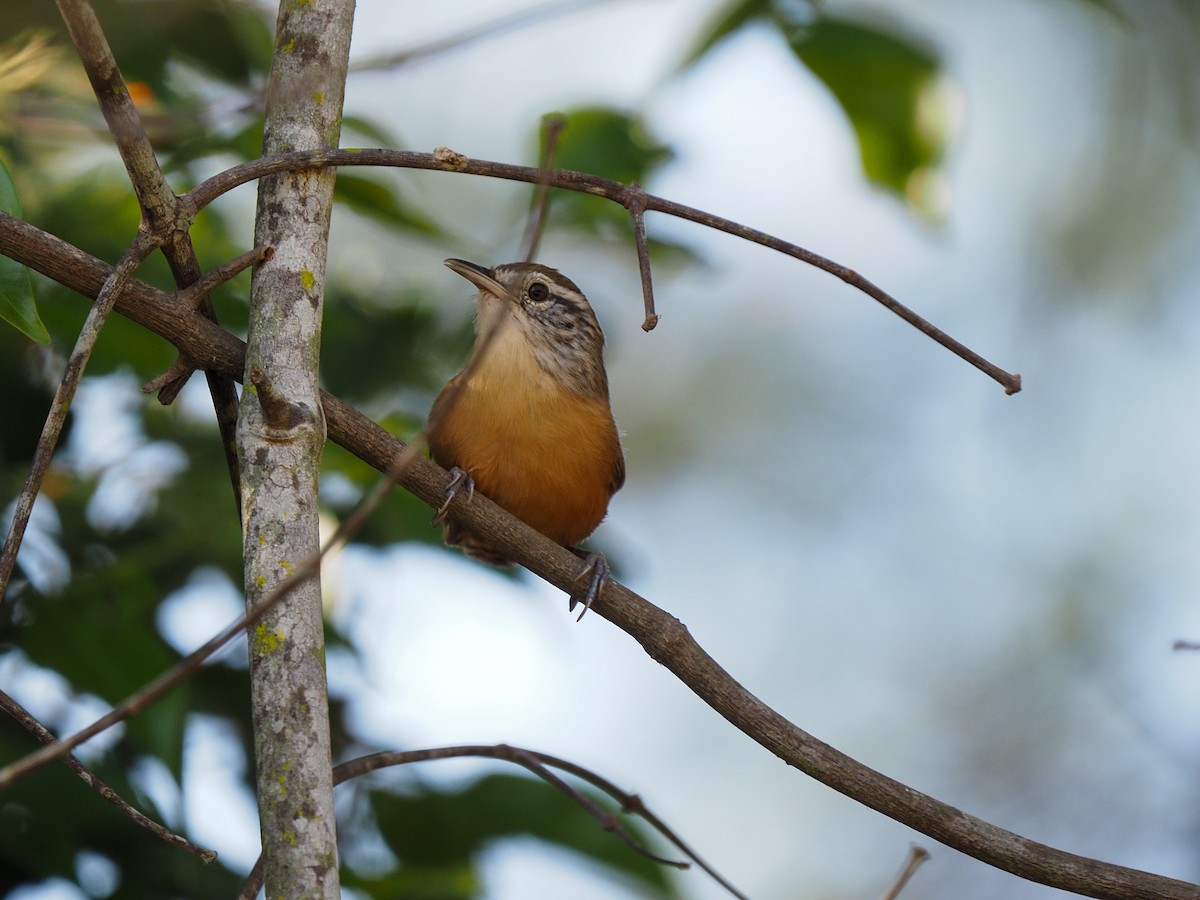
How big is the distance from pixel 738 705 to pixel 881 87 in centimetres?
247

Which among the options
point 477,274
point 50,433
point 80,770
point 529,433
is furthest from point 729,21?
point 80,770

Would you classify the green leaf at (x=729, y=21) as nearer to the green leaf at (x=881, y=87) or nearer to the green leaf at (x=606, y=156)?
the green leaf at (x=881, y=87)

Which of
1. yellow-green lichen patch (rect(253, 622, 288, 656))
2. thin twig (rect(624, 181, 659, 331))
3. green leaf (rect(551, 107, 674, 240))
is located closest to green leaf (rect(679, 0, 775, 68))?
green leaf (rect(551, 107, 674, 240))

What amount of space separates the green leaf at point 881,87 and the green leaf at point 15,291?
2628mm

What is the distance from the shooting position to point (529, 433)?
444cm

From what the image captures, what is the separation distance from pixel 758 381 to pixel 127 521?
10.0 meters

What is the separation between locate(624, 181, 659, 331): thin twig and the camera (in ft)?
7.73

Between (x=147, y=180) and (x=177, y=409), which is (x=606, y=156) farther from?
(x=147, y=180)

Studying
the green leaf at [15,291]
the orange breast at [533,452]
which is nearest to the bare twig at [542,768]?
the green leaf at [15,291]

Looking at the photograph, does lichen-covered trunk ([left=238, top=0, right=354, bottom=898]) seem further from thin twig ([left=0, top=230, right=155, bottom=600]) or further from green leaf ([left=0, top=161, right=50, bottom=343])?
green leaf ([left=0, top=161, right=50, bottom=343])

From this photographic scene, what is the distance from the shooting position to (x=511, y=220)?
4504 mm

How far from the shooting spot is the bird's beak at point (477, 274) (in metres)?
4.45

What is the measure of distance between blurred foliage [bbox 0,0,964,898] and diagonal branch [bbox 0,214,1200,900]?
1.05 meters

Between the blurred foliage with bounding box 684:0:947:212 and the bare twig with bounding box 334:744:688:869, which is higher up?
the blurred foliage with bounding box 684:0:947:212
